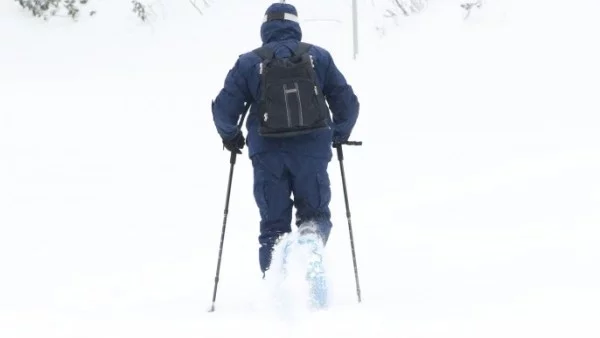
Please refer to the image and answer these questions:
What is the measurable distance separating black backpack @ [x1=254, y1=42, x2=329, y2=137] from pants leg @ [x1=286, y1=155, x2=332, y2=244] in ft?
0.73

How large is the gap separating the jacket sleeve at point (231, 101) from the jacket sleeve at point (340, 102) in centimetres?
47

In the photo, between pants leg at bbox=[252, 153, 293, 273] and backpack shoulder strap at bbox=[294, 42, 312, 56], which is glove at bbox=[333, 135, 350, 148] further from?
backpack shoulder strap at bbox=[294, 42, 312, 56]

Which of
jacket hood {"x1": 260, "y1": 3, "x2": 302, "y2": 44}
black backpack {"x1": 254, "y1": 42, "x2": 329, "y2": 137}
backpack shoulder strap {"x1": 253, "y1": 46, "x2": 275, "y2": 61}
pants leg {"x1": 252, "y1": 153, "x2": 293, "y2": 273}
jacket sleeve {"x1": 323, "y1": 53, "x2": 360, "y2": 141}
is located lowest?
pants leg {"x1": 252, "y1": 153, "x2": 293, "y2": 273}

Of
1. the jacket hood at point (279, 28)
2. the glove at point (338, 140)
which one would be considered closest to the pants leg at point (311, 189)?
the glove at point (338, 140)

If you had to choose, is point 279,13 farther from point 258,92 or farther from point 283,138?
point 283,138

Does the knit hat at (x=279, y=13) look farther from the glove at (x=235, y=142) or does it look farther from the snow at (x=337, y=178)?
the snow at (x=337, y=178)

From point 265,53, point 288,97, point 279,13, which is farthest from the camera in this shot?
point 279,13

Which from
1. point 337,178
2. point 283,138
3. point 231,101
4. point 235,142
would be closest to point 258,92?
point 231,101

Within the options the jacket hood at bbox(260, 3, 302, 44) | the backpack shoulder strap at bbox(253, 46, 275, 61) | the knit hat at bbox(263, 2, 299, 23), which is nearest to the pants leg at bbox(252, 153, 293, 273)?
the backpack shoulder strap at bbox(253, 46, 275, 61)

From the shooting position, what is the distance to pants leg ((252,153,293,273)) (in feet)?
A: 15.4

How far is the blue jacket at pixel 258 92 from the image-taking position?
4621mm

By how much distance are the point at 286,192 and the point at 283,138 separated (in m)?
0.33

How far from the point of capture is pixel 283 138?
464 centimetres

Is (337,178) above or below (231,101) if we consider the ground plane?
above
